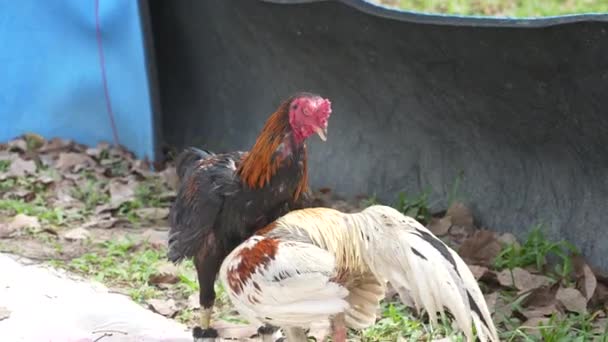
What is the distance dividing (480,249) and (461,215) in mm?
373

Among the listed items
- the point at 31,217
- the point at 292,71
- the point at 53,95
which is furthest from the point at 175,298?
the point at 53,95

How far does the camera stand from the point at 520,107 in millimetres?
4602

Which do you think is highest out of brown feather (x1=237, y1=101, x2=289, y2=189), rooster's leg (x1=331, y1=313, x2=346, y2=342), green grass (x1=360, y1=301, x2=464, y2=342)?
brown feather (x1=237, y1=101, x2=289, y2=189)

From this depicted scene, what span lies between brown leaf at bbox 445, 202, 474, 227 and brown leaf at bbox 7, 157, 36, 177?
8.83 feet

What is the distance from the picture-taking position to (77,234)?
5203 mm

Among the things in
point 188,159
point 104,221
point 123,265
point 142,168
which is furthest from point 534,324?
point 142,168

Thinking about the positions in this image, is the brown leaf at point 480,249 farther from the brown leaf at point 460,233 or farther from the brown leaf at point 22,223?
the brown leaf at point 22,223

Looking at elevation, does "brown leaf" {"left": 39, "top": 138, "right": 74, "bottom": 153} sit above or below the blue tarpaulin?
below

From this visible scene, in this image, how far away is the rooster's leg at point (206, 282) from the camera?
349 centimetres

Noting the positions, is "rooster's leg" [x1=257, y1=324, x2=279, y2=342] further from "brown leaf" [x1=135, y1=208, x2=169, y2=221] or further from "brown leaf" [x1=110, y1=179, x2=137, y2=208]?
"brown leaf" [x1=110, y1=179, x2=137, y2=208]

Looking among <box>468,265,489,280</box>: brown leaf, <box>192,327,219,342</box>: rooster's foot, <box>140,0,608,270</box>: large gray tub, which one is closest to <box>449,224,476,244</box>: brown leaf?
<box>140,0,608,270</box>: large gray tub

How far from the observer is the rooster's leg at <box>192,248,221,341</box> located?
3.49 meters

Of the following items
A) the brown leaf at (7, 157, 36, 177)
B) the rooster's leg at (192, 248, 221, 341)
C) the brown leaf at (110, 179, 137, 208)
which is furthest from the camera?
the brown leaf at (7, 157, 36, 177)

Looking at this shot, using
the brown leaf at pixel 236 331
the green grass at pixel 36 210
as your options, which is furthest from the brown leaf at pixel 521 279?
the green grass at pixel 36 210
